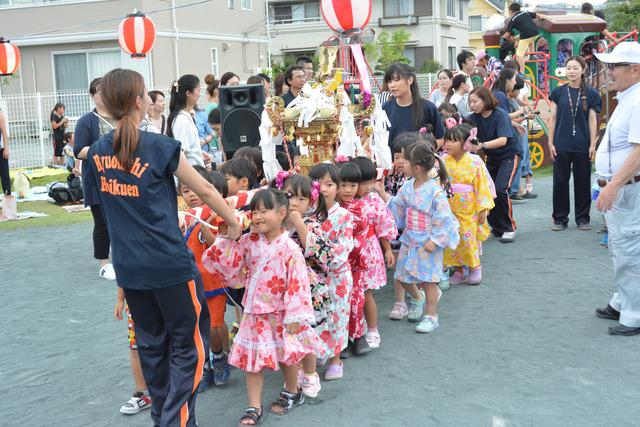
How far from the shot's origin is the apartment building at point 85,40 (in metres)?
21.7

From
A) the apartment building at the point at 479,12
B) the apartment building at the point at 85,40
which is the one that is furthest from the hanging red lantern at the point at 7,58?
the apartment building at the point at 479,12

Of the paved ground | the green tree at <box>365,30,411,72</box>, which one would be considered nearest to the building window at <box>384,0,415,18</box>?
the green tree at <box>365,30,411,72</box>

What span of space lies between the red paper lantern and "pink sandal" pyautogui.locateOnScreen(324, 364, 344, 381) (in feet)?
10.2

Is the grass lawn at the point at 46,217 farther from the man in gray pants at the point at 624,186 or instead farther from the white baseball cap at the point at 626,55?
the white baseball cap at the point at 626,55

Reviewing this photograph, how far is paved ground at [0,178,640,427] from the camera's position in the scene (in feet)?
12.1

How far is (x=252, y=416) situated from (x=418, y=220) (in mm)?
2008

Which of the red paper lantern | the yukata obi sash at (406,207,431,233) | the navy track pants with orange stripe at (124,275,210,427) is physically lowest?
the navy track pants with orange stripe at (124,275,210,427)

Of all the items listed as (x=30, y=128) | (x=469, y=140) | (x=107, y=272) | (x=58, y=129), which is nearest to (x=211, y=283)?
(x=469, y=140)

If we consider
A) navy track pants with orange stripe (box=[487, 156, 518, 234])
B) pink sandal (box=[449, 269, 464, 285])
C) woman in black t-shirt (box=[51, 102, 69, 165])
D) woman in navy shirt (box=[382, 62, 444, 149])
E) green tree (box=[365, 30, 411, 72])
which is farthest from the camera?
green tree (box=[365, 30, 411, 72])

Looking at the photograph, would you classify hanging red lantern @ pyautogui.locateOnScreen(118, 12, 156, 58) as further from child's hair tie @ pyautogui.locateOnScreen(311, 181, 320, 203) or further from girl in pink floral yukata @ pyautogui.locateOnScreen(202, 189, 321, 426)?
girl in pink floral yukata @ pyautogui.locateOnScreen(202, 189, 321, 426)

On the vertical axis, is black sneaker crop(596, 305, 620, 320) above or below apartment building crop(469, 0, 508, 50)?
below

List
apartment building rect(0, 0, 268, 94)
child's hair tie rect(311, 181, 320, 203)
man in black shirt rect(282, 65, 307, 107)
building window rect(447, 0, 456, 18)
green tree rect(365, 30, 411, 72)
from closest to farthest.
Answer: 1. child's hair tie rect(311, 181, 320, 203)
2. man in black shirt rect(282, 65, 307, 107)
3. apartment building rect(0, 0, 268, 94)
4. green tree rect(365, 30, 411, 72)
5. building window rect(447, 0, 456, 18)

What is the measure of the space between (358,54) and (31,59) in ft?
65.1

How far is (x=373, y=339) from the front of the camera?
4652mm
